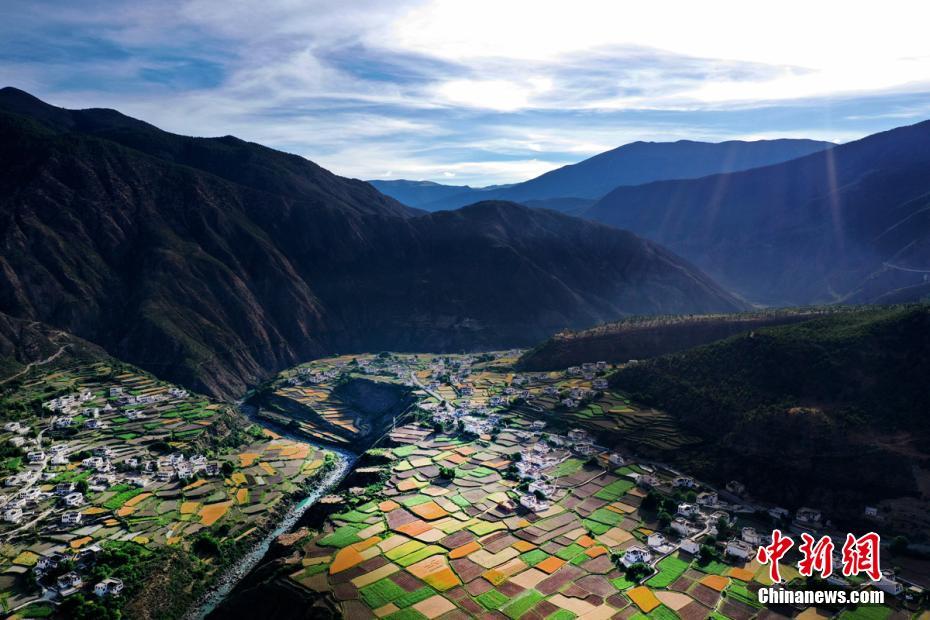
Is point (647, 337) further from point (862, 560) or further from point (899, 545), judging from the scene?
point (862, 560)

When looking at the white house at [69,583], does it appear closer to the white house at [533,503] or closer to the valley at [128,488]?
the valley at [128,488]

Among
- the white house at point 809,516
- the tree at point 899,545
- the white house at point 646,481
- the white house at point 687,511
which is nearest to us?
the tree at point 899,545

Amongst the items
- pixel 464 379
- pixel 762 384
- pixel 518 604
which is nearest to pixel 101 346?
pixel 464 379

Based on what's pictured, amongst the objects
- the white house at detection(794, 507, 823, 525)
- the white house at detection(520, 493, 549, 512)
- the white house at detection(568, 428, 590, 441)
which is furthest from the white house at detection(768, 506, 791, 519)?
the white house at detection(568, 428, 590, 441)

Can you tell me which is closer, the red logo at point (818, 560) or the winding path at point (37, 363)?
the red logo at point (818, 560)

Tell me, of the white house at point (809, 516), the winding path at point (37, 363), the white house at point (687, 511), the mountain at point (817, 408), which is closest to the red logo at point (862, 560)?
the white house at point (809, 516)

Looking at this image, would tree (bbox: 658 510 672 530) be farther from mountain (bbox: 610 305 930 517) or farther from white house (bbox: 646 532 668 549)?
mountain (bbox: 610 305 930 517)

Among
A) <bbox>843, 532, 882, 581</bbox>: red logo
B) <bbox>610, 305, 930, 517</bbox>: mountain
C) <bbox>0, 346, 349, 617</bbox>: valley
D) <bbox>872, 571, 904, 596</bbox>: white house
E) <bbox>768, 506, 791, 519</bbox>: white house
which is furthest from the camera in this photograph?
<bbox>610, 305, 930, 517</bbox>: mountain
